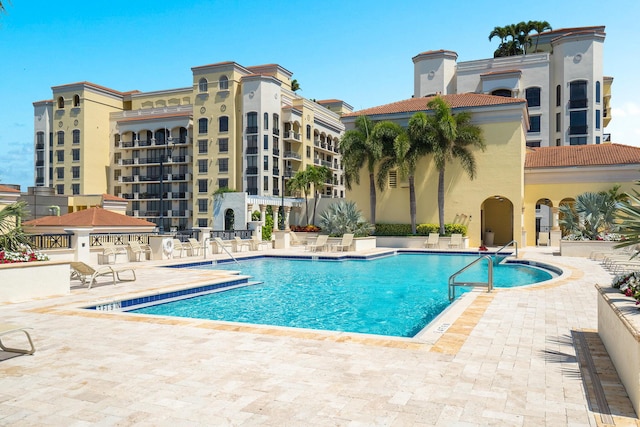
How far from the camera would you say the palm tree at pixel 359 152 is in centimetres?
3058

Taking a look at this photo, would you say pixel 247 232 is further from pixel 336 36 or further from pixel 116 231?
pixel 336 36

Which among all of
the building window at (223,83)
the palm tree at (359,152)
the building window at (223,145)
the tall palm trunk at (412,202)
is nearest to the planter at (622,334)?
the tall palm trunk at (412,202)

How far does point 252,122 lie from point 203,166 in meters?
7.61

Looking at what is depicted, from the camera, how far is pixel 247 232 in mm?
29516

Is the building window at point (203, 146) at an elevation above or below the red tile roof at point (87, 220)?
above

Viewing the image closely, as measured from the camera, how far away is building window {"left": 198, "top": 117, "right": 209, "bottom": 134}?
171ft

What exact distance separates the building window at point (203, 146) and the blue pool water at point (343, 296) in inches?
1330

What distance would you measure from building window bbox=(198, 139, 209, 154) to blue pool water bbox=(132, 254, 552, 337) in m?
33.8

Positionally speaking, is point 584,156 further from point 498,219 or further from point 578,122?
point 578,122

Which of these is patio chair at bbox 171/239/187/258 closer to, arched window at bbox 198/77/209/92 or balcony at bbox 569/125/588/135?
arched window at bbox 198/77/209/92

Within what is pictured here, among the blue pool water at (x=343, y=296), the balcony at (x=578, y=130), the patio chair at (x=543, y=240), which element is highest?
the balcony at (x=578, y=130)

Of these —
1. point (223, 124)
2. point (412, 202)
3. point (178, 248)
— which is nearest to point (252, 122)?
point (223, 124)

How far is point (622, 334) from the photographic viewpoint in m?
4.88

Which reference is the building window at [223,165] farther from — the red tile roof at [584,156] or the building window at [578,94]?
the building window at [578,94]
